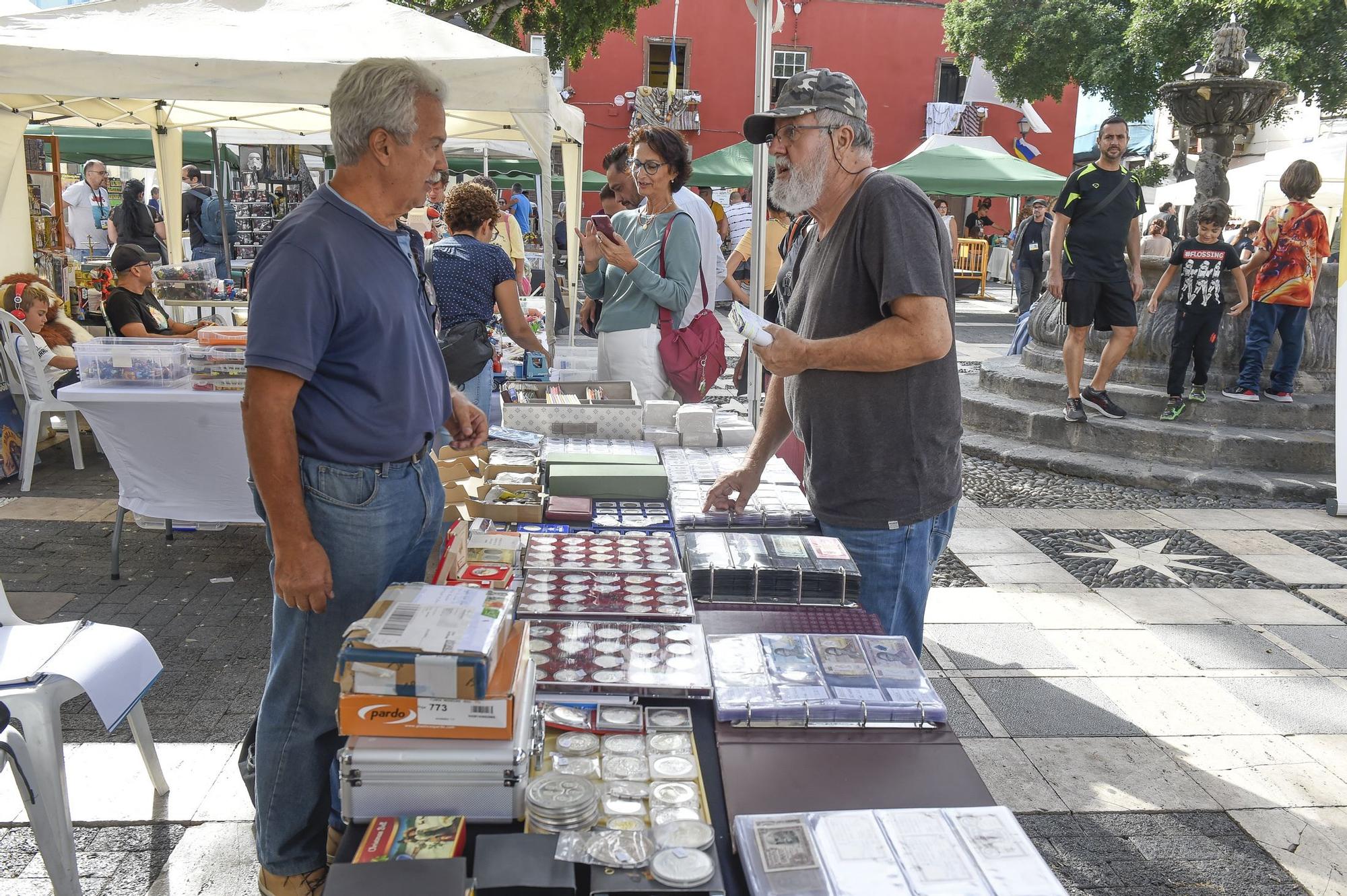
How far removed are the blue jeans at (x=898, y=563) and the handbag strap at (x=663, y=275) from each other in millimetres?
2248

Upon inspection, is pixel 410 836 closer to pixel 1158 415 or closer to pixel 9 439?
pixel 9 439

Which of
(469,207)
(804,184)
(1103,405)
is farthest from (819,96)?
(1103,405)

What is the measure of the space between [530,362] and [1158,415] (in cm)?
490

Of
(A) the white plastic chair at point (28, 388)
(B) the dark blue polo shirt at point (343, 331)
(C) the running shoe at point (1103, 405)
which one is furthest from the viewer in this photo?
(C) the running shoe at point (1103, 405)

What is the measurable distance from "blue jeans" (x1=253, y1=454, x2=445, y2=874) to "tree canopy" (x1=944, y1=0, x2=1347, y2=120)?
19319mm

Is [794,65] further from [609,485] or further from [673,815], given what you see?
[673,815]

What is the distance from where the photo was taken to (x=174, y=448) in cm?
479

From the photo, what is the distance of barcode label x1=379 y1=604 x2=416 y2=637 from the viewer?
5.31 ft

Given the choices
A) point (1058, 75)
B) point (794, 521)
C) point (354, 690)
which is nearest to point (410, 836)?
point (354, 690)

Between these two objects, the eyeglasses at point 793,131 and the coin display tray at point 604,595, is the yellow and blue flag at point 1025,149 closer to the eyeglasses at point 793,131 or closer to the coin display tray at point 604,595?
the eyeglasses at point 793,131

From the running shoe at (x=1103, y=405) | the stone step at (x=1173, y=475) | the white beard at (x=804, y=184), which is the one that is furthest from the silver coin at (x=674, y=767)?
the running shoe at (x=1103, y=405)

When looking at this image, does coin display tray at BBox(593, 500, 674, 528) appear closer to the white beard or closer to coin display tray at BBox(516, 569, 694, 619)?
coin display tray at BBox(516, 569, 694, 619)

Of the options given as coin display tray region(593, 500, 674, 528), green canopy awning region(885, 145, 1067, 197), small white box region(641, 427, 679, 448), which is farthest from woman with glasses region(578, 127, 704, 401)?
green canopy awning region(885, 145, 1067, 197)

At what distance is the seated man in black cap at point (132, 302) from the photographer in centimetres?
663
